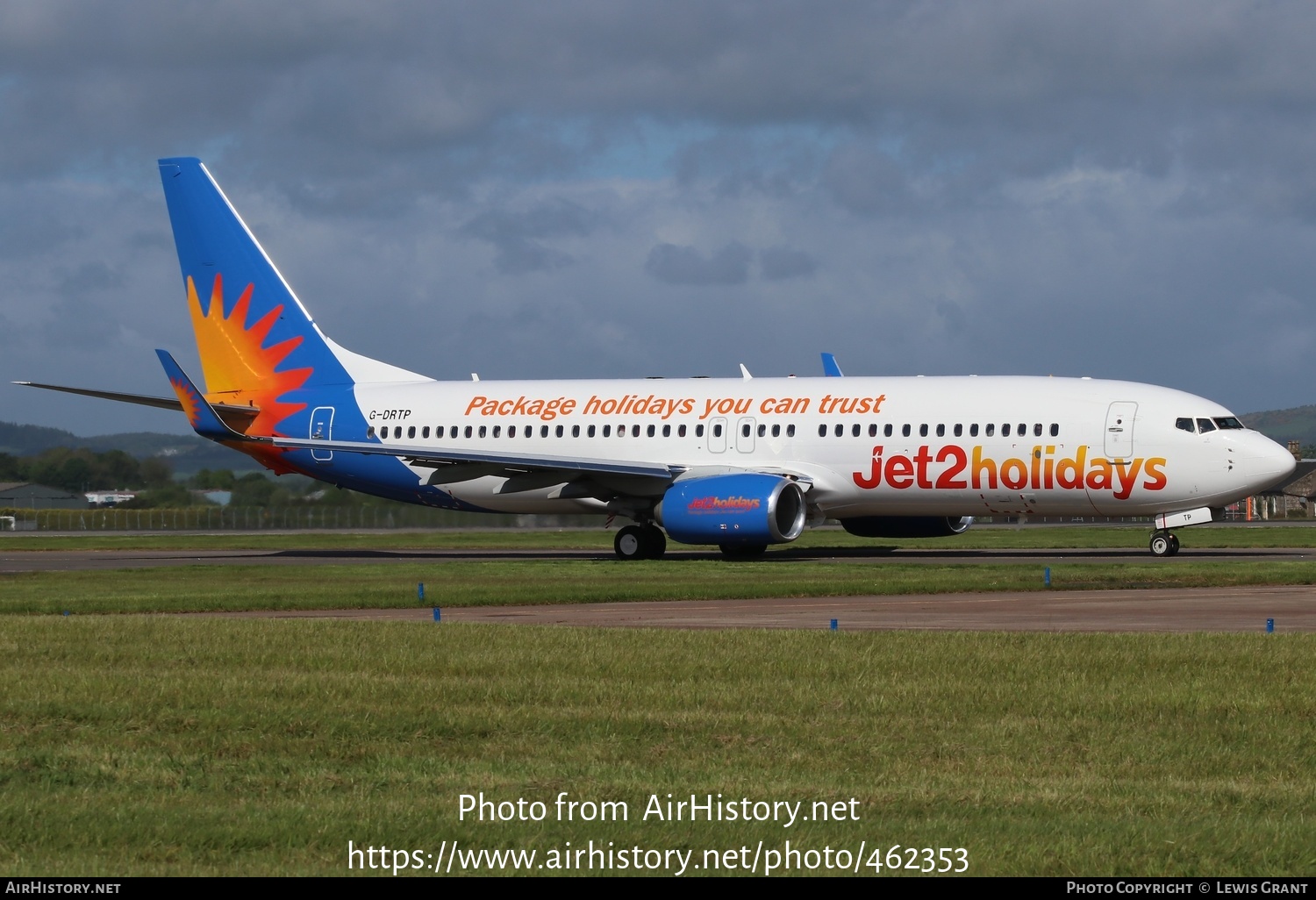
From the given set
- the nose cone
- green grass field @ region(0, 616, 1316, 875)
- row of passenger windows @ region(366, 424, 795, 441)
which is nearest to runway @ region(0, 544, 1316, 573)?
the nose cone

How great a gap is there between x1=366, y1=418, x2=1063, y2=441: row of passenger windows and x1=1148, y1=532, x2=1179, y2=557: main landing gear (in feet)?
9.99

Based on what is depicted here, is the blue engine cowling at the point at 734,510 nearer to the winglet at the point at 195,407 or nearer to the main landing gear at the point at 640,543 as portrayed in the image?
the main landing gear at the point at 640,543

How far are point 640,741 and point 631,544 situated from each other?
27.2 m

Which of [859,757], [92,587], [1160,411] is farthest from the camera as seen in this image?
[1160,411]

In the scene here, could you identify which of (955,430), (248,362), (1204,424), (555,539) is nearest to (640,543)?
(955,430)

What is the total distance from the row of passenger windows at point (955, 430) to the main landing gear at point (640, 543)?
4.79 meters

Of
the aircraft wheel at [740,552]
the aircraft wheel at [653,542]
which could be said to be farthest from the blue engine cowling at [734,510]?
the aircraft wheel at [653,542]

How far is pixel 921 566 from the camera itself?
1284 inches

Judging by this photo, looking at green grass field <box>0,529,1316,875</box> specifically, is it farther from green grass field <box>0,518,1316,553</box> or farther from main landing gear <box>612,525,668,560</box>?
green grass field <box>0,518,1316,553</box>

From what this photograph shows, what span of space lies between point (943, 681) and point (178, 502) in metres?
54.6

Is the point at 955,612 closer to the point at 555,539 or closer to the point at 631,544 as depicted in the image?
the point at 631,544

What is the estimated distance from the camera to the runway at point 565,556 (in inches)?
1423

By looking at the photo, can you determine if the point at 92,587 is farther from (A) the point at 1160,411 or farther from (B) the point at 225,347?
(A) the point at 1160,411
